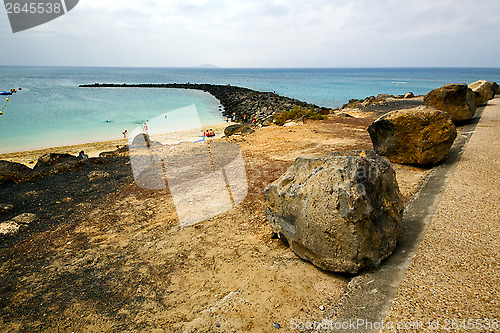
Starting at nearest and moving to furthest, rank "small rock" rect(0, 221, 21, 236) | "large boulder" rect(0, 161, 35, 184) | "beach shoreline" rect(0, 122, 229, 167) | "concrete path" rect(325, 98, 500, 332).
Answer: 1. "concrete path" rect(325, 98, 500, 332)
2. "small rock" rect(0, 221, 21, 236)
3. "large boulder" rect(0, 161, 35, 184)
4. "beach shoreline" rect(0, 122, 229, 167)

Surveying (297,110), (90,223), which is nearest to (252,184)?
(90,223)

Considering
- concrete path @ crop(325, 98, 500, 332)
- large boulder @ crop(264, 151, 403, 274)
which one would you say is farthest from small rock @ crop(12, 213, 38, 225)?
concrete path @ crop(325, 98, 500, 332)

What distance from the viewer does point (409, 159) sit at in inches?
234

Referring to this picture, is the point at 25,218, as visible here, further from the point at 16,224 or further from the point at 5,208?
the point at 5,208

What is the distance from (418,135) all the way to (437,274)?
386 centimetres

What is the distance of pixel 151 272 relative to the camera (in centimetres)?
359

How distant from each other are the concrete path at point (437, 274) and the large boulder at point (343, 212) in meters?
0.24

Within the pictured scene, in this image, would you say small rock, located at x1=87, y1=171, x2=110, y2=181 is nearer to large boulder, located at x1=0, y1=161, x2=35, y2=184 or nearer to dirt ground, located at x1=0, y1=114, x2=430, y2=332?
dirt ground, located at x1=0, y1=114, x2=430, y2=332

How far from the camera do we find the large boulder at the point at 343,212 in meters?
2.86

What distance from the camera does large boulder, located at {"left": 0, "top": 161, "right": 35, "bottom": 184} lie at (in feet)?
23.8

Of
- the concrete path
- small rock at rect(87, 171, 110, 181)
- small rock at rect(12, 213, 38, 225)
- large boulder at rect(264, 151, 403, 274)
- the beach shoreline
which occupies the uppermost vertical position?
large boulder at rect(264, 151, 403, 274)

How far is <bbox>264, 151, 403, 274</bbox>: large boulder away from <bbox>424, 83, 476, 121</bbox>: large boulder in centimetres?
690

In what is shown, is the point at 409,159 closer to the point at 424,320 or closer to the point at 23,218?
the point at 424,320

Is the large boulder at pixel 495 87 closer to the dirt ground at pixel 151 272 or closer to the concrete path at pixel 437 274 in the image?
the dirt ground at pixel 151 272
